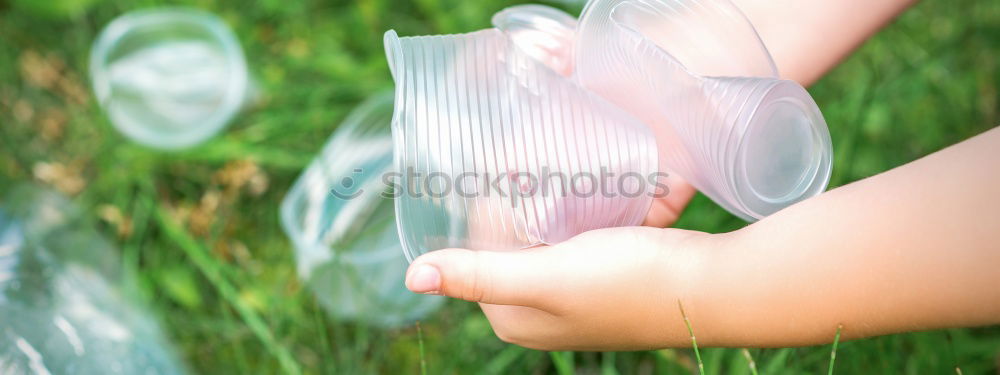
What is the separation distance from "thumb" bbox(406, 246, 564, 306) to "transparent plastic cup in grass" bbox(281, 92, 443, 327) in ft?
1.35

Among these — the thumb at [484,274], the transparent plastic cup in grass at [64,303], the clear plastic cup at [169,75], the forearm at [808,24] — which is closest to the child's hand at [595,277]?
the thumb at [484,274]

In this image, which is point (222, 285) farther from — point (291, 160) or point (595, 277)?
point (595, 277)

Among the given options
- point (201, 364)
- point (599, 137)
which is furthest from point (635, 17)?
point (201, 364)

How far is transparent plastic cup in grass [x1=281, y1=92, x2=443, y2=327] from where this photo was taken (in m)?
1.32

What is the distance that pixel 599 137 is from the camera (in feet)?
2.96

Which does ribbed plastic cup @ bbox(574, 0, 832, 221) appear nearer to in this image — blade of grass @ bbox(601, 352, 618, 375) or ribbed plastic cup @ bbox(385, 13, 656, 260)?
ribbed plastic cup @ bbox(385, 13, 656, 260)

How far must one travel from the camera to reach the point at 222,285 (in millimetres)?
1277

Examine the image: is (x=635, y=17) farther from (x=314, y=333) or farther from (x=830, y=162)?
(x=314, y=333)

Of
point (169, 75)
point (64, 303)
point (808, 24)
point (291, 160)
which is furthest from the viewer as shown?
point (169, 75)

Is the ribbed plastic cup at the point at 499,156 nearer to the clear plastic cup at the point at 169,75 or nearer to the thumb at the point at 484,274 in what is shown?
the thumb at the point at 484,274

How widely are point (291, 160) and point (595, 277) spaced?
88 centimetres

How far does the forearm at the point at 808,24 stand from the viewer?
3.51 ft

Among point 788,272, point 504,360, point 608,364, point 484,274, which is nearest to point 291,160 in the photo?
point 504,360

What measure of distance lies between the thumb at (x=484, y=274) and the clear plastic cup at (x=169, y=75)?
100 cm
